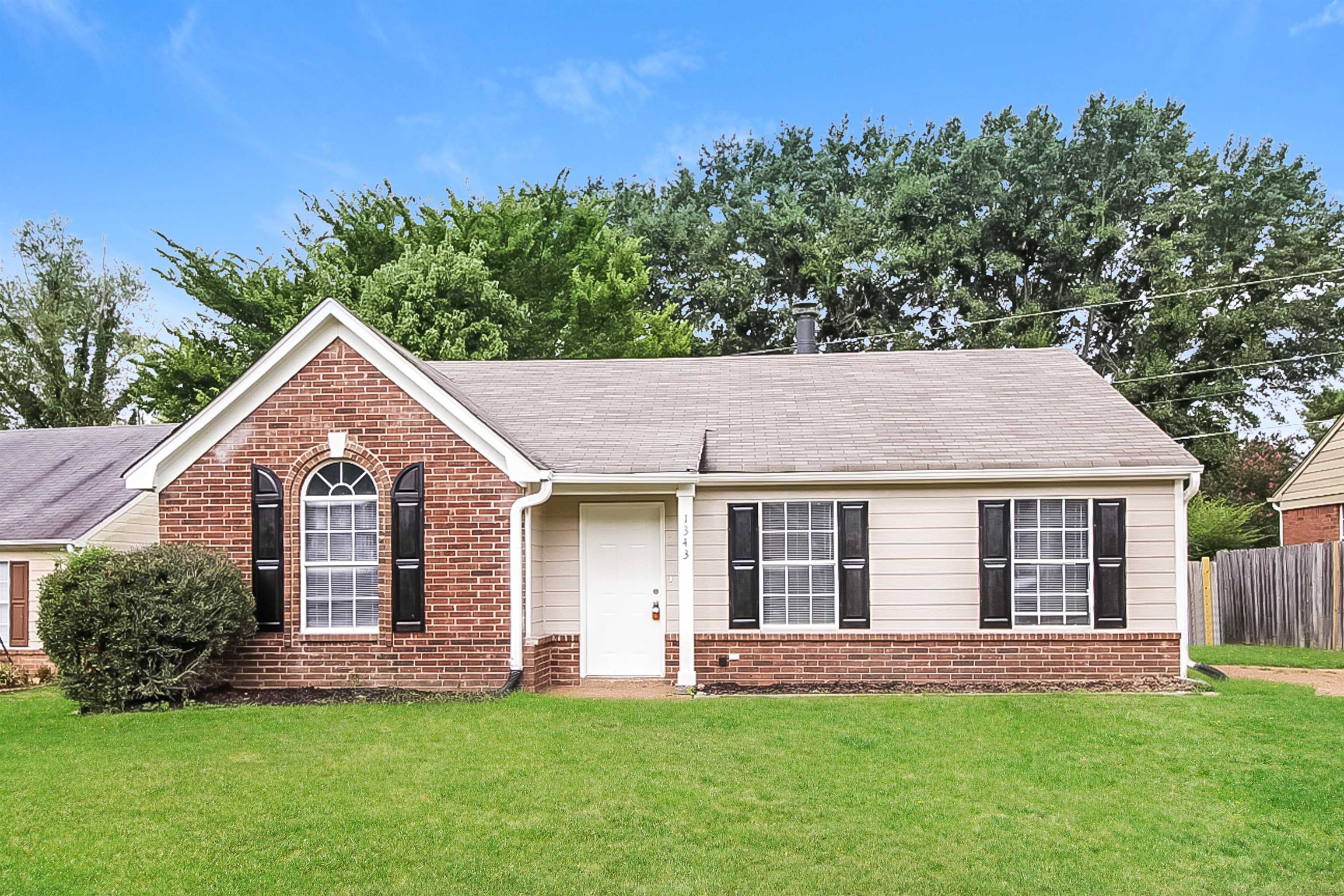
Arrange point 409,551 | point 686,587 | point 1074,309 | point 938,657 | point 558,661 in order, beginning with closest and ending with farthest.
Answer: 1. point 409,551
2. point 686,587
3. point 938,657
4. point 558,661
5. point 1074,309

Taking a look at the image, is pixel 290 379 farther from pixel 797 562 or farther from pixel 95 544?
pixel 95 544

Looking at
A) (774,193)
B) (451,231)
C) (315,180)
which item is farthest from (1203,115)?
(315,180)

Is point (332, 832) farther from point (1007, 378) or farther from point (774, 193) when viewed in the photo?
point (774, 193)

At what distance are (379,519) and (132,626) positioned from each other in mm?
2611

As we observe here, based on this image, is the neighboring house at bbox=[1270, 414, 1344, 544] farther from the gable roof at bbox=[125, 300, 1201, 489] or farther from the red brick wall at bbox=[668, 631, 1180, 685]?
the red brick wall at bbox=[668, 631, 1180, 685]

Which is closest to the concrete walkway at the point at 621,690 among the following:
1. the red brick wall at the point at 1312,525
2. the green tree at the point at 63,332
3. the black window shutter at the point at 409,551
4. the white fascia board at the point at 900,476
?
the black window shutter at the point at 409,551

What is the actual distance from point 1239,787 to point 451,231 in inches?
987

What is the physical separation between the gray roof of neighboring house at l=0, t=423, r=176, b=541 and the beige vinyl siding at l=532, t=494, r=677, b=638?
778 cm

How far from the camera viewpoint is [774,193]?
3731 centimetres

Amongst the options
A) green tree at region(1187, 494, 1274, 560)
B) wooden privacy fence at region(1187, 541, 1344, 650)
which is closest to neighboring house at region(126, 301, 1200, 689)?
wooden privacy fence at region(1187, 541, 1344, 650)

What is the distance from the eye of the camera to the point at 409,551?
1187 centimetres

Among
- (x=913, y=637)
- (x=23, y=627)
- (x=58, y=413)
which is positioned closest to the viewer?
(x=913, y=637)

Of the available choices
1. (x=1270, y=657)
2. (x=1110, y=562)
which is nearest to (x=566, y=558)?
Result: (x=1110, y=562)

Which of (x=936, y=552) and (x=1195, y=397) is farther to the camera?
(x=1195, y=397)
